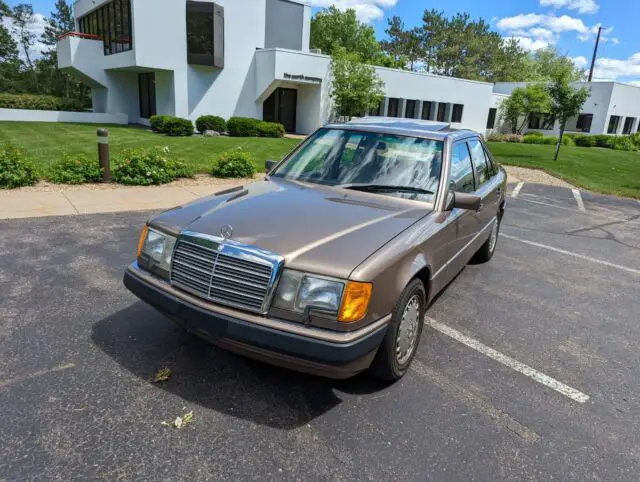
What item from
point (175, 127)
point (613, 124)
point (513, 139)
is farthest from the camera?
point (613, 124)

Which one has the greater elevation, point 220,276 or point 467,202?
point 467,202

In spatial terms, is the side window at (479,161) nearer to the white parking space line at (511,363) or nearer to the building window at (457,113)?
the white parking space line at (511,363)

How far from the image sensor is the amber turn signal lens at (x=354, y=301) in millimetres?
2477

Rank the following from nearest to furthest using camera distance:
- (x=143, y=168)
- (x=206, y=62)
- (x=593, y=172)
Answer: (x=143, y=168) → (x=593, y=172) → (x=206, y=62)

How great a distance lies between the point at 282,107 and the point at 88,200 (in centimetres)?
2085

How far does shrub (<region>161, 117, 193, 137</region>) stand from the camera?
65.3 ft

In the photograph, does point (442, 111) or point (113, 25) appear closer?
point (113, 25)

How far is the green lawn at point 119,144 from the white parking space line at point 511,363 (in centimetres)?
861

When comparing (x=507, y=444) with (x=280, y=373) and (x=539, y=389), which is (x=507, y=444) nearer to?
(x=539, y=389)

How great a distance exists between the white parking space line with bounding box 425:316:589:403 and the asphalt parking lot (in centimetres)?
1

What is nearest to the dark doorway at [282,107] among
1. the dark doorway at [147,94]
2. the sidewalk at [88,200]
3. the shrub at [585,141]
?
the dark doorway at [147,94]

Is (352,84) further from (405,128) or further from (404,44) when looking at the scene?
(404,44)

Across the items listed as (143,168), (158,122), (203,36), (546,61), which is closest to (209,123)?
(158,122)

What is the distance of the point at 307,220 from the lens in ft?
9.96
